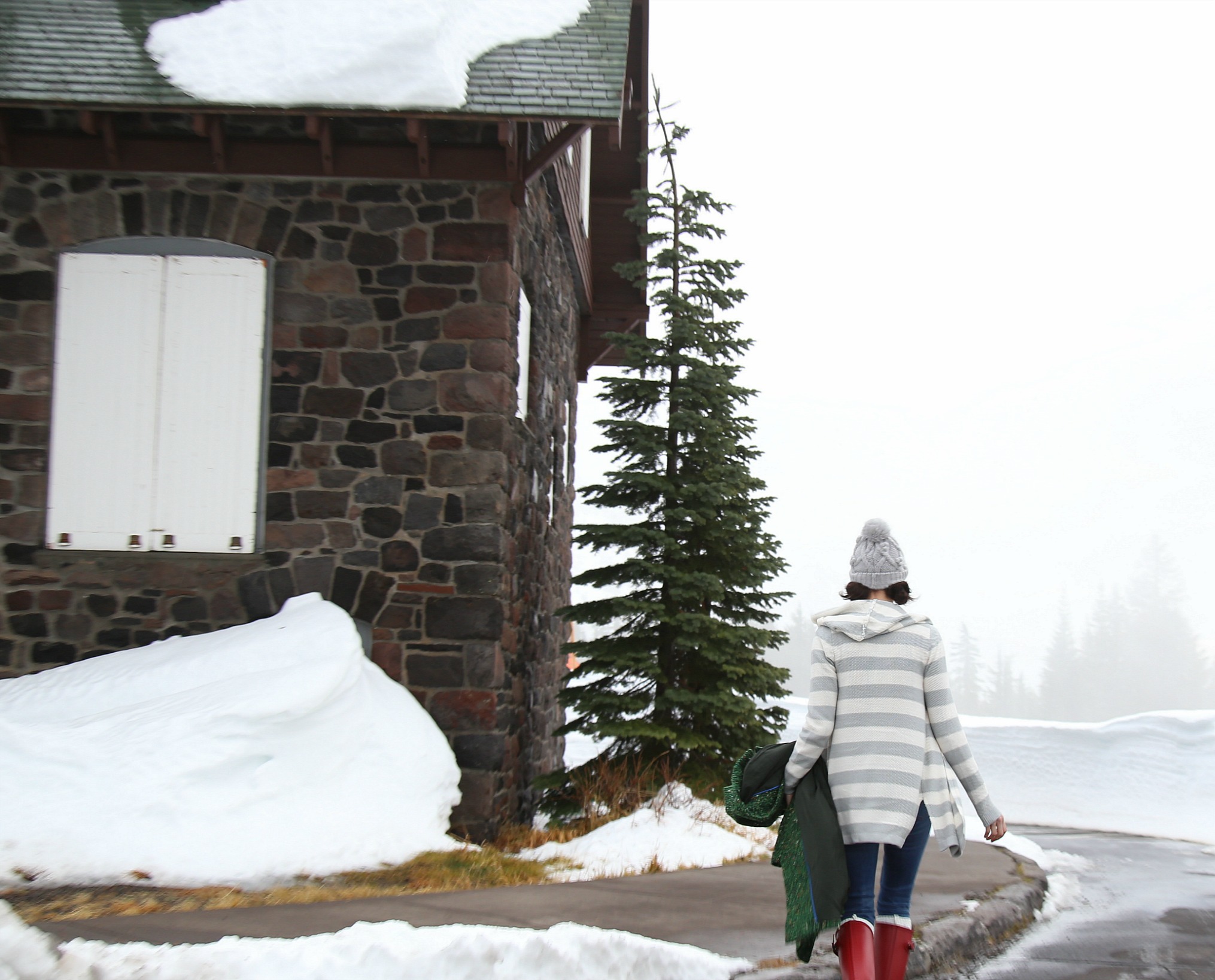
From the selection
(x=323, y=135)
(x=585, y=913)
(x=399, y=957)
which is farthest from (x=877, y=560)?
(x=323, y=135)

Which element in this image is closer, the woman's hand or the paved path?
the woman's hand

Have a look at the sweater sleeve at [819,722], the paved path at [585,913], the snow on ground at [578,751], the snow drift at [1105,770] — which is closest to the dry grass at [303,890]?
the paved path at [585,913]

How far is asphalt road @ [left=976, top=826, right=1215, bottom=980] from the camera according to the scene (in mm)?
5312

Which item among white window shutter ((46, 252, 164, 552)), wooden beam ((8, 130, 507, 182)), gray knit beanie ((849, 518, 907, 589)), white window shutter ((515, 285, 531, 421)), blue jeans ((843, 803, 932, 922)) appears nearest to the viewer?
blue jeans ((843, 803, 932, 922))

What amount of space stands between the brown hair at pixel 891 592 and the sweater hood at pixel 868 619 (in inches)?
2.7

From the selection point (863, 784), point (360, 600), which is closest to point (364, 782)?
point (360, 600)

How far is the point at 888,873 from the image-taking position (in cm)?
→ 412

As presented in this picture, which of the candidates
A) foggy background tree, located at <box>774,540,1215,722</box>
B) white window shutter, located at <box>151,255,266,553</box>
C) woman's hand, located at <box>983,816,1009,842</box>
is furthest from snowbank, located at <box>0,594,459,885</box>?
foggy background tree, located at <box>774,540,1215,722</box>

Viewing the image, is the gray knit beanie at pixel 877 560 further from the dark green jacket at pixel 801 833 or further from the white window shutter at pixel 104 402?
the white window shutter at pixel 104 402

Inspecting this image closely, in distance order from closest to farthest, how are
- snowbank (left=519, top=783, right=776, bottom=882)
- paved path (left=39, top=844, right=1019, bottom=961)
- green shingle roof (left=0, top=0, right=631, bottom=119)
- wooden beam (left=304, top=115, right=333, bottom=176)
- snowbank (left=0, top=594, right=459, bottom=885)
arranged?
paved path (left=39, top=844, right=1019, bottom=961) → snowbank (left=0, top=594, right=459, bottom=885) → snowbank (left=519, top=783, right=776, bottom=882) → green shingle roof (left=0, top=0, right=631, bottom=119) → wooden beam (left=304, top=115, right=333, bottom=176)

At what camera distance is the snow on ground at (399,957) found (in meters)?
3.81

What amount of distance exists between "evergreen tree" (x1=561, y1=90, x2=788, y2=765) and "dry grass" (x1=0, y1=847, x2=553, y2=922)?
2588 millimetres

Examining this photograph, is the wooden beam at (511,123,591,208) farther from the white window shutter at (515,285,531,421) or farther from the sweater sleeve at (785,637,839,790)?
the sweater sleeve at (785,637,839,790)

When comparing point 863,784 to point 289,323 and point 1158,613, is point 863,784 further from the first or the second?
point 1158,613
